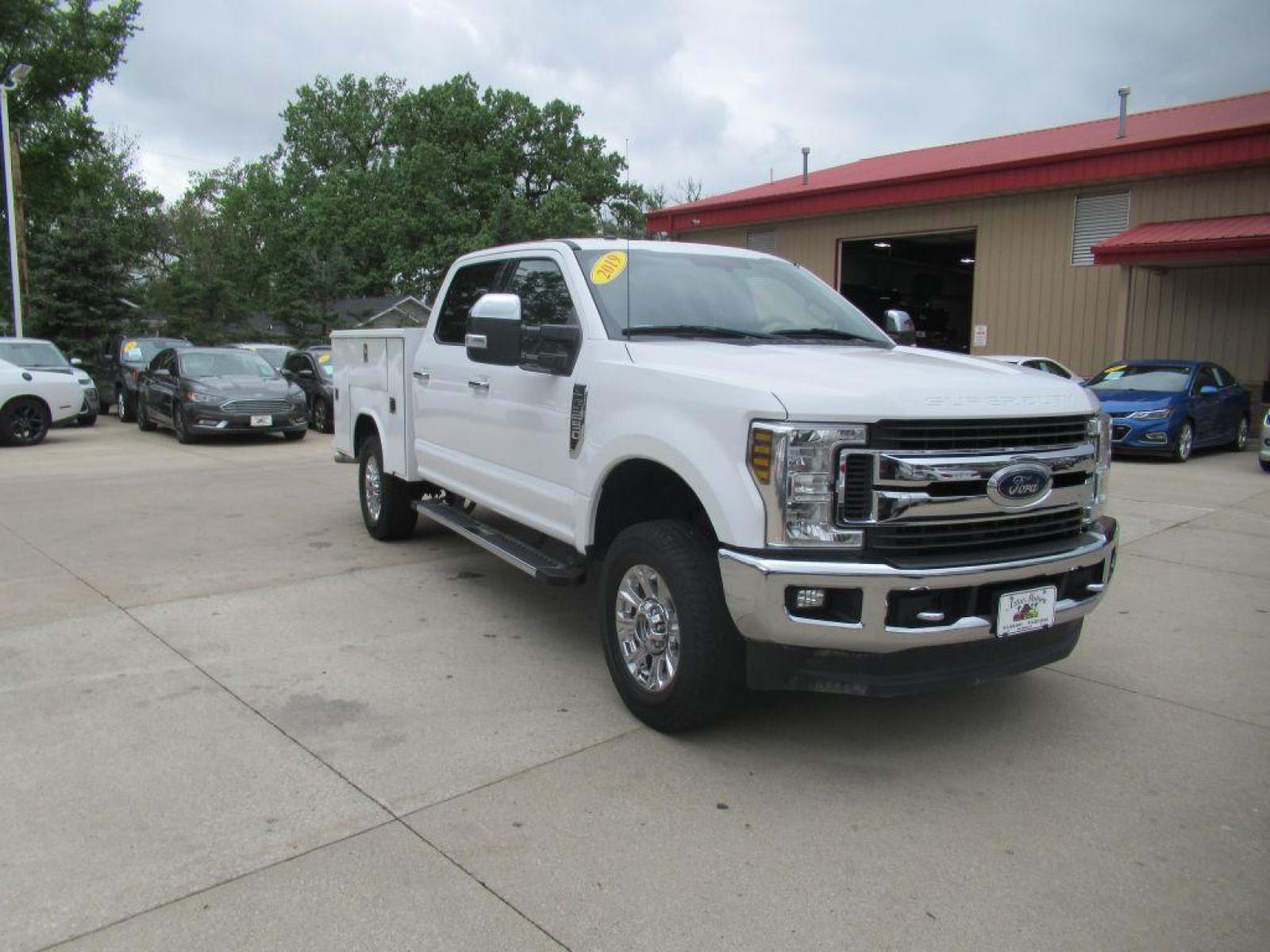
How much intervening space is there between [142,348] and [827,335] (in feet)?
58.1

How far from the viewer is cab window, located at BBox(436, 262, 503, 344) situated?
5902mm

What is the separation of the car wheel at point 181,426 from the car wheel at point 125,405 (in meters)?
3.76

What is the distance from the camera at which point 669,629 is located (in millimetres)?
3834

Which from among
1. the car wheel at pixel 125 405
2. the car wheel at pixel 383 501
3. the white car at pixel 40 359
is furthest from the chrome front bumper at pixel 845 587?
the car wheel at pixel 125 405

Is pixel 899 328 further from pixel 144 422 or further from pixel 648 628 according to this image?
pixel 144 422

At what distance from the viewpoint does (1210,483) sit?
38.1 feet

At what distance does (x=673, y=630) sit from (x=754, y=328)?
5.50 feet

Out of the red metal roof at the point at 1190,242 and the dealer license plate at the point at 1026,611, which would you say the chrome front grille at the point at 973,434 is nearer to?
the dealer license plate at the point at 1026,611

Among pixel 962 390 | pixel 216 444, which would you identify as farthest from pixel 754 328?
pixel 216 444

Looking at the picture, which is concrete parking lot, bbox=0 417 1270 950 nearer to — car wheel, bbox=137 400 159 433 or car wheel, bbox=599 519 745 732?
car wheel, bbox=599 519 745 732

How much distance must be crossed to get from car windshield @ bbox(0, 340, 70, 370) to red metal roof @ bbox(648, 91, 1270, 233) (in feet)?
49.3

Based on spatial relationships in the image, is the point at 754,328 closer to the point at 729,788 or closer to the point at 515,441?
the point at 515,441

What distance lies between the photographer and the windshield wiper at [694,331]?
4505 millimetres

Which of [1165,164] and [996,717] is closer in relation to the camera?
[996,717]
